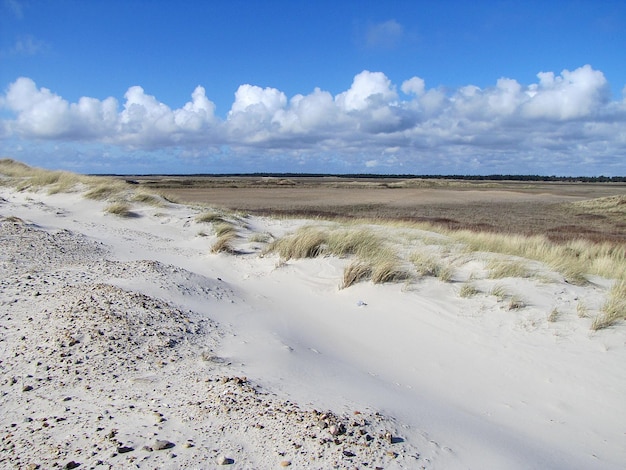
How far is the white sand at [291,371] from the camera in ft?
10.5

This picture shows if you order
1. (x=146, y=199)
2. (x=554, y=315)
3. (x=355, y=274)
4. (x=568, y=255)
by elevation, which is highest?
(x=146, y=199)

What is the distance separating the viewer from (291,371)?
4656 millimetres

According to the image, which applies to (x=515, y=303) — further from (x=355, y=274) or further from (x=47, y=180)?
(x=47, y=180)

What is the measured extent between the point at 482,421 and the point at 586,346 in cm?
256

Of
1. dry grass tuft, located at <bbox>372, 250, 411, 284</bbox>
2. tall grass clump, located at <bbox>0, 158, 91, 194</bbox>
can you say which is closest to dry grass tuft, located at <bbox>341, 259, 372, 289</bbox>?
dry grass tuft, located at <bbox>372, 250, 411, 284</bbox>

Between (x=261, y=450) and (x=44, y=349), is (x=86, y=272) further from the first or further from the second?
(x=261, y=450)

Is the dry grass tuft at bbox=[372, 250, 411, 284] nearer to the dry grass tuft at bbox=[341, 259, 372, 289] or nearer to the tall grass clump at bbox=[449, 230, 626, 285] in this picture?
the dry grass tuft at bbox=[341, 259, 372, 289]

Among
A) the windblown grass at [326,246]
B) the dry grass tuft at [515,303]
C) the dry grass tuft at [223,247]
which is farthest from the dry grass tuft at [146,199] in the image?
the dry grass tuft at [515,303]

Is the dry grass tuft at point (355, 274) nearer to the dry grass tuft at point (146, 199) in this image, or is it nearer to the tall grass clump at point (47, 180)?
the dry grass tuft at point (146, 199)

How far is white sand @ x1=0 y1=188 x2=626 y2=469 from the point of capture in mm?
3207

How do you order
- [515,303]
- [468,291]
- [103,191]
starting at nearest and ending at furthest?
[515,303]
[468,291]
[103,191]

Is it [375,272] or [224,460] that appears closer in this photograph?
[224,460]

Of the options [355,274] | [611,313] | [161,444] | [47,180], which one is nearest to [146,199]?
[47,180]

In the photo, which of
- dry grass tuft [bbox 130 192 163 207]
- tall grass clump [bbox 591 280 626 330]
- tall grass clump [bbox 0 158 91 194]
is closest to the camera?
tall grass clump [bbox 591 280 626 330]
